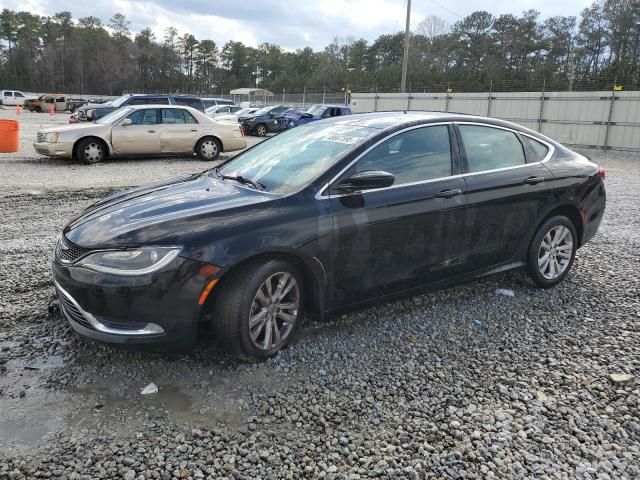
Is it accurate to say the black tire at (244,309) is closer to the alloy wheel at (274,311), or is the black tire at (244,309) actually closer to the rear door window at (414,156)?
the alloy wheel at (274,311)

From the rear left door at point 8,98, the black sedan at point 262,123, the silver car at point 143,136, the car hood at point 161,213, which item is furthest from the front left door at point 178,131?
the rear left door at point 8,98

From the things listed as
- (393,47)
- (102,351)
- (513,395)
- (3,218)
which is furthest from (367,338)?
(393,47)

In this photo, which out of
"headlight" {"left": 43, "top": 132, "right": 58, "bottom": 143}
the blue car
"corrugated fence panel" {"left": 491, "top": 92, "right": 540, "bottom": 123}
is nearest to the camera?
"headlight" {"left": 43, "top": 132, "right": 58, "bottom": 143}

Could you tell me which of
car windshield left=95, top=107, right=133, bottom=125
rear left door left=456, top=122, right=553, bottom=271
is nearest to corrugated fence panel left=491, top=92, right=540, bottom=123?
car windshield left=95, top=107, right=133, bottom=125

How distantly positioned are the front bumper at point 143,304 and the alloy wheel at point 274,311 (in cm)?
39

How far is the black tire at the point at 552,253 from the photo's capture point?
4.72 m

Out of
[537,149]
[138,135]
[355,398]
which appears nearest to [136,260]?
[355,398]

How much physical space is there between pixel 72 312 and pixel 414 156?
8.62ft

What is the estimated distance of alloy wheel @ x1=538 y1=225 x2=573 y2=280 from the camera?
4.80 metres

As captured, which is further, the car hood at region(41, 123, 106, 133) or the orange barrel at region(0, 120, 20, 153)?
the orange barrel at region(0, 120, 20, 153)

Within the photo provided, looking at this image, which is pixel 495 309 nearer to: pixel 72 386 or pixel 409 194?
pixel 409 194

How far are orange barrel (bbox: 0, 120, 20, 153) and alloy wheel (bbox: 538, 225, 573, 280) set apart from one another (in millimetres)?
13453

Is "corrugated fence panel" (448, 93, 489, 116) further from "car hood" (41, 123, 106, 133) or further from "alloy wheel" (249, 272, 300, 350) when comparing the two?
"alloy wheel" (249, 272, 300, 350)

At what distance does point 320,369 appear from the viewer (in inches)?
135
